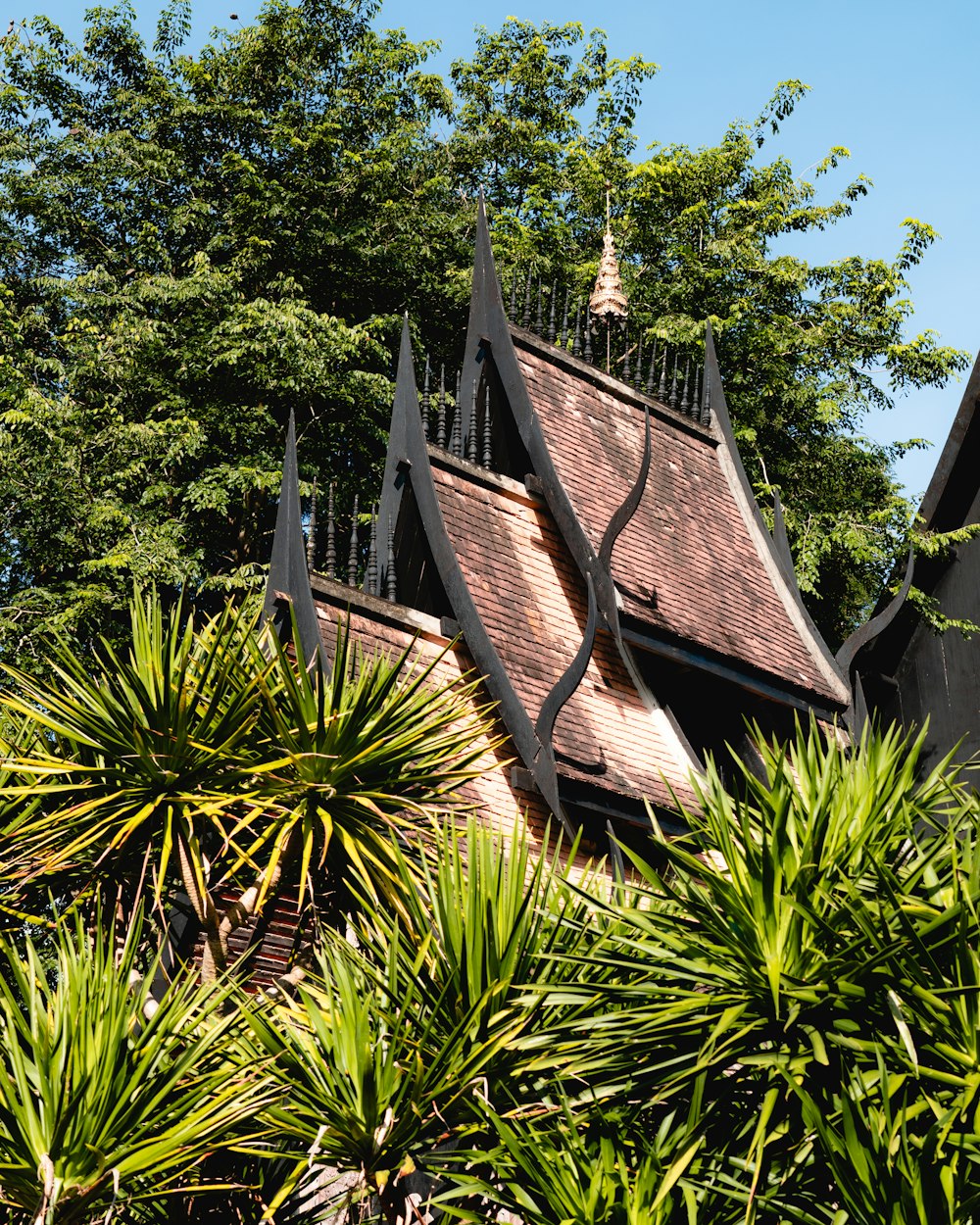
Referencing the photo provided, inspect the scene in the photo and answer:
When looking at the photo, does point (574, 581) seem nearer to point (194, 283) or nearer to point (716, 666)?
point (716, 666)

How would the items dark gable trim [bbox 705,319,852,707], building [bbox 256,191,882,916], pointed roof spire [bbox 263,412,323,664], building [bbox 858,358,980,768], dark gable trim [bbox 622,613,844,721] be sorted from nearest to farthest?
pointed roof spire [bbox 263,412,323,664]
building [bbox 256,191,882,916]
dark gable trim [bbox 622,613,844,721]
dark gable trim [bbox 705,319,852,707]
building [bbox 858,358,980,768]

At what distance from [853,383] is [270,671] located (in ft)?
45.9

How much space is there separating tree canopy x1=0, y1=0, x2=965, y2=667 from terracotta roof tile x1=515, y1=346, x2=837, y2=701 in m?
4.60

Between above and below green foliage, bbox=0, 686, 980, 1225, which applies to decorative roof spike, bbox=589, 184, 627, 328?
above

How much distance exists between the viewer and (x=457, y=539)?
10.1 meters

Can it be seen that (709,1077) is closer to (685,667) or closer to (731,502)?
(685,667)

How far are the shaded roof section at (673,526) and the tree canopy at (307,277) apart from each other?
446 cm

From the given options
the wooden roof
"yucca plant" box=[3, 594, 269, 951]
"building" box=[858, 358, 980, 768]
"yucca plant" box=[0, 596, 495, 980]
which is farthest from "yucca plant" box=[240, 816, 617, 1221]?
"building" box=[858, 358, 980, 768]

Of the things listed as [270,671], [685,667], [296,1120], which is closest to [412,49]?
[685,667]

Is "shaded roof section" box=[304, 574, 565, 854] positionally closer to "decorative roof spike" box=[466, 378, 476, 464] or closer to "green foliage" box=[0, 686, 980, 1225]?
"decorative roof spike" box=[466, 378, 476, 464]

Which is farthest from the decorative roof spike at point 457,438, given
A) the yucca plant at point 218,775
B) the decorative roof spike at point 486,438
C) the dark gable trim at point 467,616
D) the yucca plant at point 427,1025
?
the yucca plant at point 427,1025

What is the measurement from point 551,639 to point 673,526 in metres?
1.98

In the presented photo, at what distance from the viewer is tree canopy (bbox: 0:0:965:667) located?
57.1 feet

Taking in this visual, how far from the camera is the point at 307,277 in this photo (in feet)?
68.0
